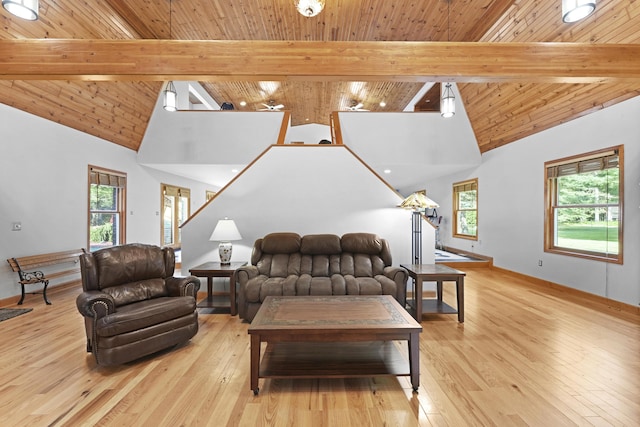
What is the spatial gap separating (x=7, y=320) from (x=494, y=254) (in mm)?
7879

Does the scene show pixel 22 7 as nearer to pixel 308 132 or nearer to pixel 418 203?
→ pixel 418 203

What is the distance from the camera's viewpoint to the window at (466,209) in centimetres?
726

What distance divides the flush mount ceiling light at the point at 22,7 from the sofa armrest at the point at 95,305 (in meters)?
2.24

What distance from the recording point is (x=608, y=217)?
13.7 feet

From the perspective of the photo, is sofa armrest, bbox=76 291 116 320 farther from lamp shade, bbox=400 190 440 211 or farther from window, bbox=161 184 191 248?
window, bbox=161 184 191 248

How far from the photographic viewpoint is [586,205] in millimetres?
4500

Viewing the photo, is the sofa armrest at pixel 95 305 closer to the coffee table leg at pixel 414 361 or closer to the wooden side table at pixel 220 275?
the wooden side table at pixel 220 275

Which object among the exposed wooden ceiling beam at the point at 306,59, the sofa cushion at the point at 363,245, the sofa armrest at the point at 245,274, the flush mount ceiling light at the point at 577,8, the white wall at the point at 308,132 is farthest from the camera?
the white wall at the point at 308,132

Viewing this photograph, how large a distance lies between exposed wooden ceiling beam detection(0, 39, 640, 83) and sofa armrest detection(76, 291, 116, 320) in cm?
188

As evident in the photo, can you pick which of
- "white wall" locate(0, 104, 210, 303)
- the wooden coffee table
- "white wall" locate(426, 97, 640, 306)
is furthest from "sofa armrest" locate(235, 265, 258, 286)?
"white wall" locate(426, 97, 640, 306)

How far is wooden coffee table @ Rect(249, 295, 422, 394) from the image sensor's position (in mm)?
2123

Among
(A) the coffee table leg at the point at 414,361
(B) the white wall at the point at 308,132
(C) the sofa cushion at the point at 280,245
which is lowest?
(A) the coffee table leg at the point at 414,361

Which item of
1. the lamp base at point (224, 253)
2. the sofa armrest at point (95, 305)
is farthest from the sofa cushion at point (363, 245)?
the sofa armrest at point (95, 305)

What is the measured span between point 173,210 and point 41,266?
12.9ft
